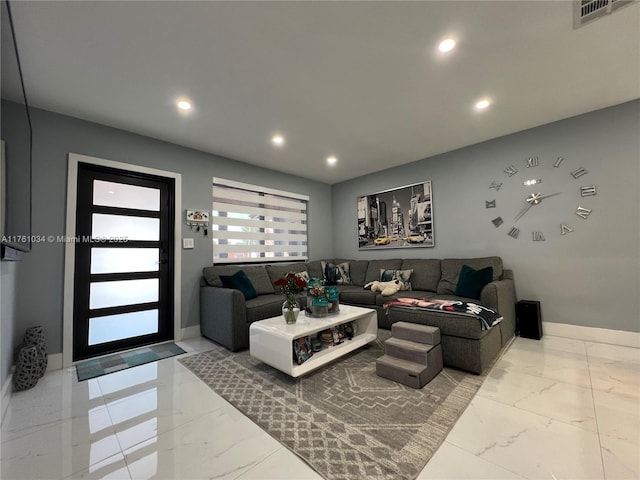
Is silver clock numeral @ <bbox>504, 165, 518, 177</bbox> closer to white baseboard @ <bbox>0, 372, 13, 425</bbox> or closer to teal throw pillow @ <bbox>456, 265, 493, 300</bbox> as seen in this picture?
teal throw pillow @ <bbox>456, 265, 493, 300</bbox>

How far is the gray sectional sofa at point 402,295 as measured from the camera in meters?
2.18

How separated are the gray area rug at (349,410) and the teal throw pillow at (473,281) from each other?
1.07 m

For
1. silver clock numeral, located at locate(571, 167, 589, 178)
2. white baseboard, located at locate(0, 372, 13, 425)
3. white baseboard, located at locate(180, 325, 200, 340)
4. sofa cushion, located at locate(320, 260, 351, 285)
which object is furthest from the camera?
sofa cushion, located at locate(320, 260, 351, 285)

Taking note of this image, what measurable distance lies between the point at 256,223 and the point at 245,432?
9.88 feet

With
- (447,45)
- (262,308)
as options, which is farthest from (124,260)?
(447,45)

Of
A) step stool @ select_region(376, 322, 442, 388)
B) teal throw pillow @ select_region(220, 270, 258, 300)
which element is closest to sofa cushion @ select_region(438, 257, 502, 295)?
step stool @ select_region(376, 322, 442, 388)

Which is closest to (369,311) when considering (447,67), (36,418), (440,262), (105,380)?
(440,262)

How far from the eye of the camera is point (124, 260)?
292 cm

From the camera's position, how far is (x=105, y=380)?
2.18 m

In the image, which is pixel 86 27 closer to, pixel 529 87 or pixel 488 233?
pixel 529 87

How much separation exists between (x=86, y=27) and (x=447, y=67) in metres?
2.49

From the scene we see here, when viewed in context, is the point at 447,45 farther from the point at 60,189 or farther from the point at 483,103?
the point at 60,189

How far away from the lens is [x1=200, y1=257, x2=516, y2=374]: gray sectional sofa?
218 centimetres

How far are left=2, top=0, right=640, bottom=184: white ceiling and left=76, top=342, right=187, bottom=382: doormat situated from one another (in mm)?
2450
